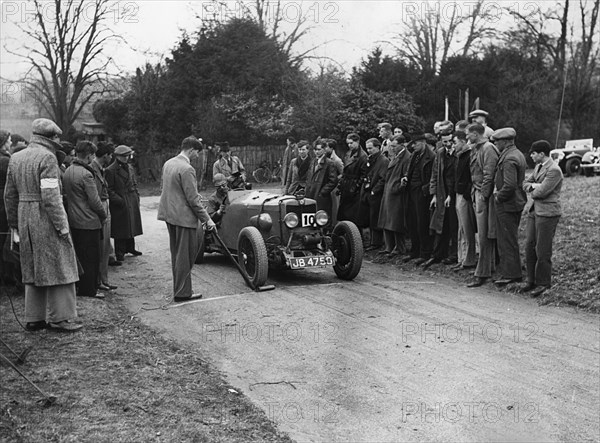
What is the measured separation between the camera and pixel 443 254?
35.1ft

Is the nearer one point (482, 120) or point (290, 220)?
point (290, 220)

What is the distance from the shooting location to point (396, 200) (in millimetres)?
11320

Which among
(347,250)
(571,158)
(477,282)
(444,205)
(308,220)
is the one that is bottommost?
(477,282)

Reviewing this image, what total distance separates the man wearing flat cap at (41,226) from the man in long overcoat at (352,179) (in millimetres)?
6534

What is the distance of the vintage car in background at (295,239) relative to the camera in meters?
9.18

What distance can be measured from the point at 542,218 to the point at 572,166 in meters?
19.5

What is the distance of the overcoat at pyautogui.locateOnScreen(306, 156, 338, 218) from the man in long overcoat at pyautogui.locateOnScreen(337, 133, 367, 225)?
38cm

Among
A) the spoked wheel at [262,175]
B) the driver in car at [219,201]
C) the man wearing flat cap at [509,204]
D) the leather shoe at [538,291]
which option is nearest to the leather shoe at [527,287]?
the leather shoe at [538,291]

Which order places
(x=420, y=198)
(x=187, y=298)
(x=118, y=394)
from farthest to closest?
(x=420, y=198) < (x=187, y=298) < (x=118, y=394)

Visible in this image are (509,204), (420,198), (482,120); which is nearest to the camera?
(509,204)

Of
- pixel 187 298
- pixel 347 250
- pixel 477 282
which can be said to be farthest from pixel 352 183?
pixel 187 298

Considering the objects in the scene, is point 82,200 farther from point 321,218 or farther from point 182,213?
point 321,218

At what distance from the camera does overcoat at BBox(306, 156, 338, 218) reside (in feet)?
39.0

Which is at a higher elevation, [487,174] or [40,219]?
[487,174]
